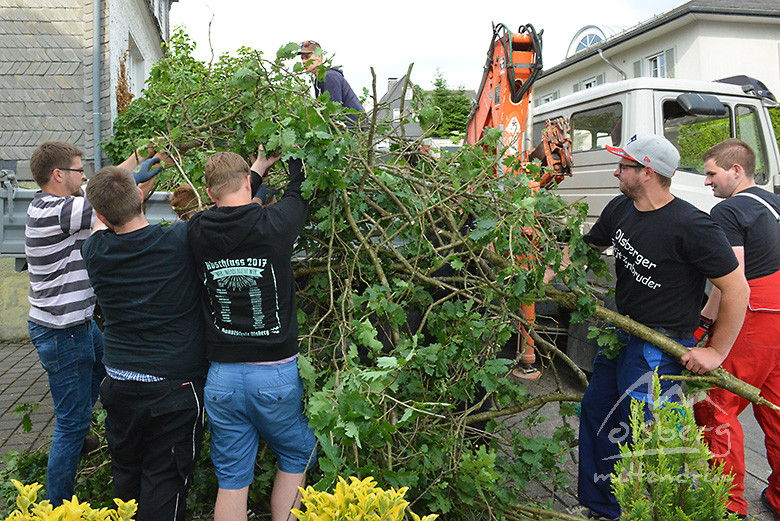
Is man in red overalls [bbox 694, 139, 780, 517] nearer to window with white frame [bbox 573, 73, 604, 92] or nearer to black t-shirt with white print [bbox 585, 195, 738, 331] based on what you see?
black t-shirt with white print [bbox 585, 195, 738, 331]

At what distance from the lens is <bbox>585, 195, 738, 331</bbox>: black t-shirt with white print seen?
287cm

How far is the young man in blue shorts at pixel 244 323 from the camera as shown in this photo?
8.21 ft

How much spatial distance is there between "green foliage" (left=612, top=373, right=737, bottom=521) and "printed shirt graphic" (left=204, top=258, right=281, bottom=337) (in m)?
1.53

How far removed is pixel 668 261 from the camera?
298 cm

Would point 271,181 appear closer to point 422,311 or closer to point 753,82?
point 422,311

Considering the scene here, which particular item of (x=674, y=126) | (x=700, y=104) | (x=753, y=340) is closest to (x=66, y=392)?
(x=753, y=340)

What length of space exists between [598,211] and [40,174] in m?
5.31

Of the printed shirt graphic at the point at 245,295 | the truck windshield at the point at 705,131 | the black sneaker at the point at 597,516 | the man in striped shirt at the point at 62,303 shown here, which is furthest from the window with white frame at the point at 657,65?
the printed shirt graphic at the point at 245,295

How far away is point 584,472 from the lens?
3.46 metres

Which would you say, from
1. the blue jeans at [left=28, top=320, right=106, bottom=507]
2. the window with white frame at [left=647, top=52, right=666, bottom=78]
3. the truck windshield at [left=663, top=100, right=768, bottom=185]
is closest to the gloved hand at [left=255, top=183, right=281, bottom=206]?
the blue jeans at [left=28, top=320, right=106, bottom=507]

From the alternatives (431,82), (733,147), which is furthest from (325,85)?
(431,82)

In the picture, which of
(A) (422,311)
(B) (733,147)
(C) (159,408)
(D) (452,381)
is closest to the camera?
(C) (159,408)

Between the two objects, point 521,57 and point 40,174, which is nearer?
point 40,174

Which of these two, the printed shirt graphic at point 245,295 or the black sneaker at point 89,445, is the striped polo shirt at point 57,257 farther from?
the printed shirt graphic at point 245,295
